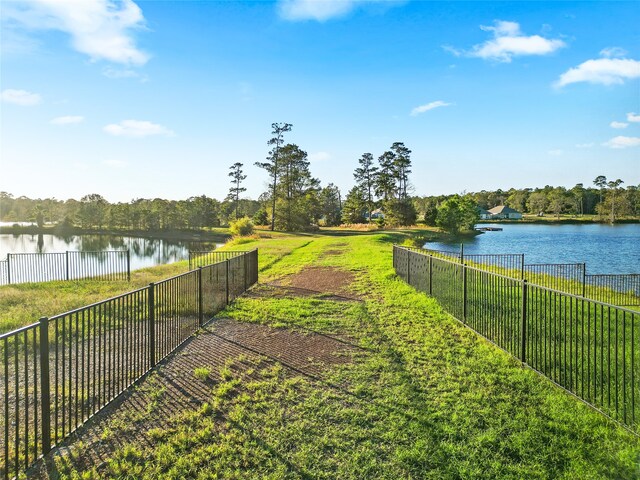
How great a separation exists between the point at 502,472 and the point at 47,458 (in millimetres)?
3532

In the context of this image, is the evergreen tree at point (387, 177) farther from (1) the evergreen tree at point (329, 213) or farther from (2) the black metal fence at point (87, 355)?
(2) the black metal fence at point (87, 355)

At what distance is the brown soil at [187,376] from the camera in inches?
129

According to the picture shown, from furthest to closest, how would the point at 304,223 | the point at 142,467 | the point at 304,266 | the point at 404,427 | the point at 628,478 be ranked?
the point at 304,223, the point at 304,266, the point at 404,427, the point at 142,467, the point at 628,478

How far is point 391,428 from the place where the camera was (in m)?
3.46

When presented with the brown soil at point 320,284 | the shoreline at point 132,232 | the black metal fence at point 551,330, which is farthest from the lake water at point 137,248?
the black metal fence at point 551,330

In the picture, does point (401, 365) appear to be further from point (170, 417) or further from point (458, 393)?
point (170, 417)

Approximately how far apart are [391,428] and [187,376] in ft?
8.57

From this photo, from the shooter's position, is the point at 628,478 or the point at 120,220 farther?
the point at 120,220

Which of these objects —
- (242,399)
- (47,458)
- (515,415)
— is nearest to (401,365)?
(515,415)

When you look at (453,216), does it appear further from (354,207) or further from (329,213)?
(329,213)

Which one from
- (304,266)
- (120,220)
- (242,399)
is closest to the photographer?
(242,399)

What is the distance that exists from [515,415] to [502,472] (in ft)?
3.19

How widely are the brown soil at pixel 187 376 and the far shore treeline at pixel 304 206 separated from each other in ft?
133

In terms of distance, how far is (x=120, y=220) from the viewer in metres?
67.8
